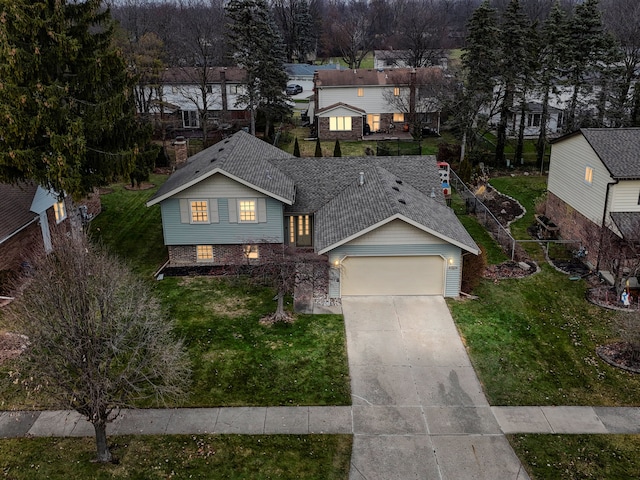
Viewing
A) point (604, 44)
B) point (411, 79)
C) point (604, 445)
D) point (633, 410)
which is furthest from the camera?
point (411, 79)

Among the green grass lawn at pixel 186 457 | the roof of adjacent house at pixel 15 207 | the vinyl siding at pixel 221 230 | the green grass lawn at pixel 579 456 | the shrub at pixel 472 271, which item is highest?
the roof of adjacent house at pixel 15 207

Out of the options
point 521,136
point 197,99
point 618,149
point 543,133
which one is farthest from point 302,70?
point 618,149

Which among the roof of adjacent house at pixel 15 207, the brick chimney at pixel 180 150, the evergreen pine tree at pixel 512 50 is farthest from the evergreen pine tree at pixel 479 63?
the roof of adjacent house at pixel 15 207

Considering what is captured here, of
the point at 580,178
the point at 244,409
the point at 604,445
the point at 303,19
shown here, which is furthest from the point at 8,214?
the point at 303,19

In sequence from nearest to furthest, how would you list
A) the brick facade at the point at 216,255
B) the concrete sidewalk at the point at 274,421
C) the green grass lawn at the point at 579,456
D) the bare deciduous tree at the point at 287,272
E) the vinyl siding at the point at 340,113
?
1. the green grass lawn at the point at 579,456
2. the concrete sidewalk at the point at 274,421
3. the bare deciduous tree at the point at 287,272
4. the brick facade at the point at 216,255
5. the vinyl siding at the point at 340,113

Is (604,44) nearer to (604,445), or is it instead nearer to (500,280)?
(500,280)

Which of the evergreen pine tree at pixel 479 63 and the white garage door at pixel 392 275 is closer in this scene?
the white garage door at pixel 392 275

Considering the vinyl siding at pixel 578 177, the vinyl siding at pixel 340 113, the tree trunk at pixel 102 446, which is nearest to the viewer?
the tree trunk at pixel 102 446

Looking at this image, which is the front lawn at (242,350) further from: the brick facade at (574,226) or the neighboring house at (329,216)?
the brick facade at (574,226)

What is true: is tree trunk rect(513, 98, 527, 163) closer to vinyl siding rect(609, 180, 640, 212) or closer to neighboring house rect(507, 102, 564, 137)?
neighboring house rect(507, 102, 564, 137)
